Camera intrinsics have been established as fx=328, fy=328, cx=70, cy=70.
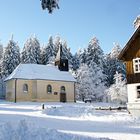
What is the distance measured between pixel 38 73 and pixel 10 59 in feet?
62.8

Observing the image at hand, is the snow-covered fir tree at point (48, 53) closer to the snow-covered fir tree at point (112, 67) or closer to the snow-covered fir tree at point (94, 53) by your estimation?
the snow-covered fir tree at point (94, 53)

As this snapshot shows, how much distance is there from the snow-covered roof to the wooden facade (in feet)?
95.2

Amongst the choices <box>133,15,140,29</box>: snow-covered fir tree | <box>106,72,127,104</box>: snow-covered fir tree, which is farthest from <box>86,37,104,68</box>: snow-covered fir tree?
<box>133,15,140,29</box>: snow-covered fir tree

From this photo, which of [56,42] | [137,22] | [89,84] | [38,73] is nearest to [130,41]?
[137,22]

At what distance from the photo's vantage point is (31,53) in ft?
274

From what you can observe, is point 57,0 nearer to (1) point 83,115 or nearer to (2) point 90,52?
(1) point 83,115

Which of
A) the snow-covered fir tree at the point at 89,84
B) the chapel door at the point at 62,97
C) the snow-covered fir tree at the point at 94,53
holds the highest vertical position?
the snow-covered fir tree at the point at 94,53

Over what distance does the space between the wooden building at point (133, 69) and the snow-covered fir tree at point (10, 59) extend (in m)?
48.3

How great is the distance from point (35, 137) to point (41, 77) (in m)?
46.7

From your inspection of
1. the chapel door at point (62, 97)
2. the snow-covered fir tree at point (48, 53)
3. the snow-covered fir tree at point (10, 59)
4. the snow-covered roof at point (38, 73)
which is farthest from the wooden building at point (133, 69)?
the snow-covered fir tree at point (48, 53)

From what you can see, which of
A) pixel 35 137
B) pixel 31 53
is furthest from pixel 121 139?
pixel 31 53

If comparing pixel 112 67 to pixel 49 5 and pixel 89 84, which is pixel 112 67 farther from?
pixel 49 5

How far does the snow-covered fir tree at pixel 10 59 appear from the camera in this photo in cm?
7700

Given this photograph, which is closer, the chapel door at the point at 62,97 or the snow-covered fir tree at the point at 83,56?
the chapel door at the point at 62,97
